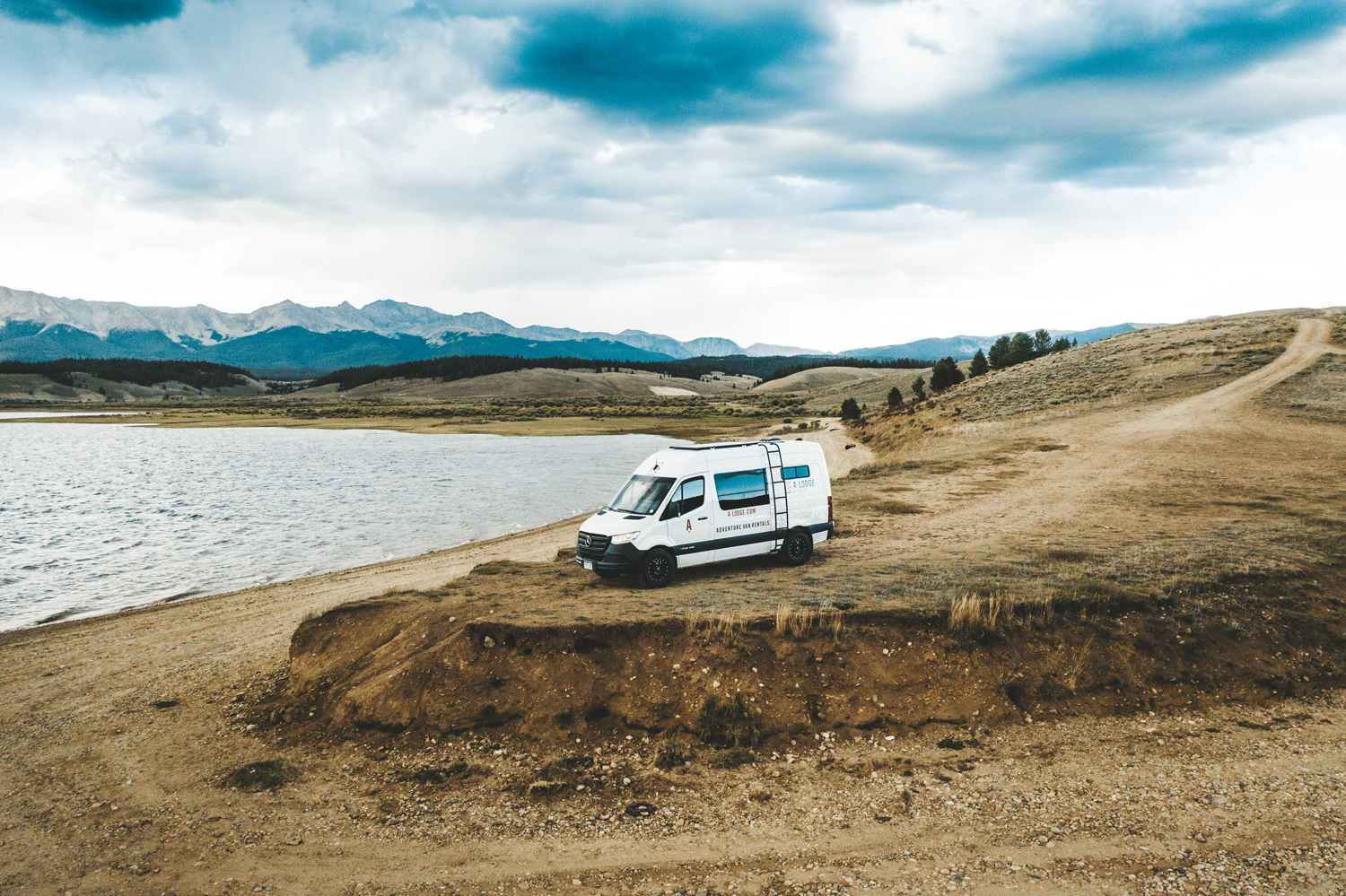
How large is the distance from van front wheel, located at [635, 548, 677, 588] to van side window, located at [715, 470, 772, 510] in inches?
68.4

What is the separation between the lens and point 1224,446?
98.3 feet

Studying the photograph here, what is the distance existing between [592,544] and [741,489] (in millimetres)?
3595

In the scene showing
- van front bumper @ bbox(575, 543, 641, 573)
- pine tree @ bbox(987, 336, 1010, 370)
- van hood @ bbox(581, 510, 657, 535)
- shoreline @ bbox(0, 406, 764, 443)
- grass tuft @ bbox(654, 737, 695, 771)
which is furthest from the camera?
pine tree @ bbox(987, 336, 1010, 370)

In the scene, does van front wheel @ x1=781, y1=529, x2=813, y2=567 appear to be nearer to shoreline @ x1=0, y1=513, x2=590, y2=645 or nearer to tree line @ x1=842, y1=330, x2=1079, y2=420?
shoreline @ x1=0, y1=513, x2=590, y2=645

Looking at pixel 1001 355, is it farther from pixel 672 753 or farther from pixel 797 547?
pixel 672 753

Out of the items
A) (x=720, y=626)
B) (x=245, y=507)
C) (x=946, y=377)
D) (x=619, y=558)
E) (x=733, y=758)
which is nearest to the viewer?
(x=733, y=758)

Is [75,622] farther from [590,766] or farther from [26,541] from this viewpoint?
[590,766]

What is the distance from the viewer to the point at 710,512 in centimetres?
1501

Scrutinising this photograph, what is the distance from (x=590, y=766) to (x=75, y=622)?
17708mm

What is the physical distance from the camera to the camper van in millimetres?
14352

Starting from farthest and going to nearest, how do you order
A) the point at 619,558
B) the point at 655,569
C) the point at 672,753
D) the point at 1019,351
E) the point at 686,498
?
the point at 1019,351
the point at 686,498
the point at 655,569
the point at 619,558
the point at 672,753

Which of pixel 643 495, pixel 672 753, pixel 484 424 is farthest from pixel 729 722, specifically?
pixel 484 424

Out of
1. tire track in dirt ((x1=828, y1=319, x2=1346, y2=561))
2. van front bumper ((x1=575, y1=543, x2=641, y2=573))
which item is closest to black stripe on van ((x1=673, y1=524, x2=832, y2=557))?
van front bumper ((x1=575, y1=543, x2=641, y2=573))

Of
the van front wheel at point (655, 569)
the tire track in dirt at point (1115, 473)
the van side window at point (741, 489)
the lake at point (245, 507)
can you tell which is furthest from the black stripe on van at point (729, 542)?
the lake at point (245, 507)
